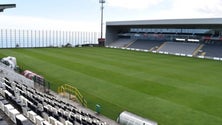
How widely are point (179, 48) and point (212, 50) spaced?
695 cm

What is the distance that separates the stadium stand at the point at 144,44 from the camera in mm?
59166

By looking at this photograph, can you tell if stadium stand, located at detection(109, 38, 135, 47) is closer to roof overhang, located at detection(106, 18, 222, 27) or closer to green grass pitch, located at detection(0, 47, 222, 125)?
roof overhang, located at detection(106, 18, 222, 27)

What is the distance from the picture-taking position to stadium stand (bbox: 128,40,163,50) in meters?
59.2

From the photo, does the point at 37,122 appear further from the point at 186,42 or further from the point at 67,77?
the point at 186,42

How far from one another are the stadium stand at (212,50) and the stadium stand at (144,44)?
11.4 meters

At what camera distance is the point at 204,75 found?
28750 mm

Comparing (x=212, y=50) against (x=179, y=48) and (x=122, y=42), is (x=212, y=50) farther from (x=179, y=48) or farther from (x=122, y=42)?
(x=122, y=42)

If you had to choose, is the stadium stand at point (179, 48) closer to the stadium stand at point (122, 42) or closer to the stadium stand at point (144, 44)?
the stadium stand at point (144, 44)

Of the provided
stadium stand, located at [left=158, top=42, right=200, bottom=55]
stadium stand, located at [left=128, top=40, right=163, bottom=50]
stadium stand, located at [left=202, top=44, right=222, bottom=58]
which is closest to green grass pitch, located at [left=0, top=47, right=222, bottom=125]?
stadium stand, located at [left=202, top=44, right=222, bottom=58]

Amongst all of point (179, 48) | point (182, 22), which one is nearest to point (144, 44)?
point (179, 48)

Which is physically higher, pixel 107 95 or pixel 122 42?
pixel 122 42

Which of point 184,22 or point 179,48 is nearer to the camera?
point 184,22

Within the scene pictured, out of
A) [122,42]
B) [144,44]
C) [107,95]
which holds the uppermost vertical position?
[122,42]

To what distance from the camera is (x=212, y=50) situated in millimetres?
48781
